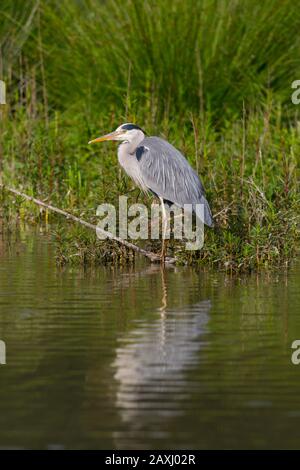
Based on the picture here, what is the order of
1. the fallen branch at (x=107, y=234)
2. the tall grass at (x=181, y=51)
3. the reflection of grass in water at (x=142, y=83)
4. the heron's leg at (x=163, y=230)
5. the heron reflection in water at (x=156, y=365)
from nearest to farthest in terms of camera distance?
the heron reflection in water at (x=156, y=365)
the fallen branch at (x=107, y=234)
the heron's leg at (x=163, y=230)
the reflection of grass in water at (x=142, y=83)
the tall grass at (x=181, y=51)

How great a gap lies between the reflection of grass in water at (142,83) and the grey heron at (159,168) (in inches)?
14.5

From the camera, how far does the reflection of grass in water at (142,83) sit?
41.4ft

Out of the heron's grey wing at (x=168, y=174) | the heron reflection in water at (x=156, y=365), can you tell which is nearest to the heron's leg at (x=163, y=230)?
the heron's grey wing at (x=168, y=174)

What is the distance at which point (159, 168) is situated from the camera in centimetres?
1070

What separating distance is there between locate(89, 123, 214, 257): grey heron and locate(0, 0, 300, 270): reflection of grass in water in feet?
1.21

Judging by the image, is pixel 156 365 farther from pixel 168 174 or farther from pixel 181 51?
pixel 181 51

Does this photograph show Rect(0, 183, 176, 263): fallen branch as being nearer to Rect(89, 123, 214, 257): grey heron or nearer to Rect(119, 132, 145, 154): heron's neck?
Rect(89, 123, 214, 257): grey heron

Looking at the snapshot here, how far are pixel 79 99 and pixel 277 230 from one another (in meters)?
6.63

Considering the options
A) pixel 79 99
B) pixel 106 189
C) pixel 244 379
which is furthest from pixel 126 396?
pixel 79 99

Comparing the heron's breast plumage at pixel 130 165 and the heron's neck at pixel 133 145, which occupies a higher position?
the heron's neck at pixel 133 145

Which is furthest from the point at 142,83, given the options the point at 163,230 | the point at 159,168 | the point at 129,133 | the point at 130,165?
the point at 163,230

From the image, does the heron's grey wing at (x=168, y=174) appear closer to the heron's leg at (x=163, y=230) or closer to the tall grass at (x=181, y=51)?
the heron's leg at (x=163, y=230)

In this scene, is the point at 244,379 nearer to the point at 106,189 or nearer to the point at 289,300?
the point at 289,300

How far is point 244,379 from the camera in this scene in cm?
563
